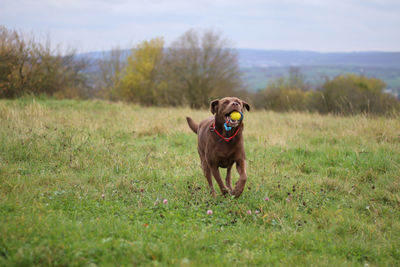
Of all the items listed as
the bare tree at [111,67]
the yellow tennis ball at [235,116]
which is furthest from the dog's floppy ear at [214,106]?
the bare tree at [111,67]

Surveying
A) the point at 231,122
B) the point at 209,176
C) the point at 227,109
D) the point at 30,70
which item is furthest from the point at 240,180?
the point at 30,70

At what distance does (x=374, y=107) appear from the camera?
65.5 feet

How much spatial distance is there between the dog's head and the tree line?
800 cm

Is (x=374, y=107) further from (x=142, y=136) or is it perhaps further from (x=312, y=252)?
(x=312, y=252)

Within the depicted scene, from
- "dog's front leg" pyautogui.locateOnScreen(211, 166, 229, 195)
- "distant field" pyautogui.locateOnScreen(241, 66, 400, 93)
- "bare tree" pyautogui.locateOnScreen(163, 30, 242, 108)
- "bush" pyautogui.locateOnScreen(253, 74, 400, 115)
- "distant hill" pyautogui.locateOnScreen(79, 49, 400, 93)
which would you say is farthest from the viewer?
"distant field" pyautogui.locateOnScreen(241, 66, 400, 93)

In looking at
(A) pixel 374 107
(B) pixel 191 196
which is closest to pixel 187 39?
(A) pixel 374 107

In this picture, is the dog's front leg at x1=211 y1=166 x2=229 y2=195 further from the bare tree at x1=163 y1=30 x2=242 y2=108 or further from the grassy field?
the bare tree at x1=163 y1=30 x2=242 y2=108

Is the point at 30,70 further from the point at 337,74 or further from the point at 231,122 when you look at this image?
the point at 337,74

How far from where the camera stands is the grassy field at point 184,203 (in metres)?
3.15

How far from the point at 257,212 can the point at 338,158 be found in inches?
136

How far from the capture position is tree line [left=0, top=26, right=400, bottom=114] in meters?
15.7

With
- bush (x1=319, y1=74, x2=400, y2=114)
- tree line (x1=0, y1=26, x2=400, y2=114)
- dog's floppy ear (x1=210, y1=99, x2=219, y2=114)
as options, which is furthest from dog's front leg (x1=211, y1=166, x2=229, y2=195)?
bush (x1=319, y1=74, x2=400, y2=114)

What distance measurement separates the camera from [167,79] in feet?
88.6

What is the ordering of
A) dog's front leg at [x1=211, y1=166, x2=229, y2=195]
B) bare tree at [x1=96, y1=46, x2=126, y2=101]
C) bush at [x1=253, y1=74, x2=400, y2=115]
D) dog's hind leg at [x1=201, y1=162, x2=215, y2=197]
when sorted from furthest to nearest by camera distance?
bare tree at [x1=96, y1=46, x2=126, y2=101]
bush at [x1=253, y1=74, x2=400, y2=115]
dog's hind leg at [x1=201, y1=162, x2=215, y2=197]
dog's front leg at [x1=211, y1=166, x2=229, y2=195]
